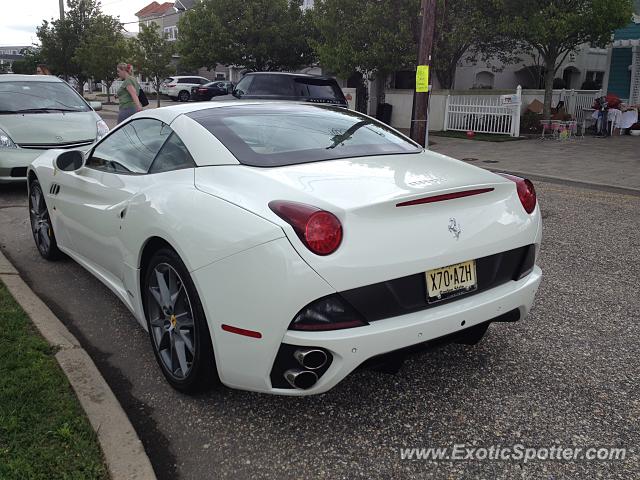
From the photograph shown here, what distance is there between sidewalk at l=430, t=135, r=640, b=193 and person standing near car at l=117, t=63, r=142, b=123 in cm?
674

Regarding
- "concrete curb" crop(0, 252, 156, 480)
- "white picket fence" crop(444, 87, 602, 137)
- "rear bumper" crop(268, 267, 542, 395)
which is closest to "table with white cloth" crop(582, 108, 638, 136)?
"white picket fence" crop(444, 87, 602, 137)

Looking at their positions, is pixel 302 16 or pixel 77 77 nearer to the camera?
pixel 302 16

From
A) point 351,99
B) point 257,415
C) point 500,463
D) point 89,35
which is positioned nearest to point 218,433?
point 257,415

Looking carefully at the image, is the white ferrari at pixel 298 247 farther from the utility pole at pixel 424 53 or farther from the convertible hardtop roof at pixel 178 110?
the utility pole at pixel 424 53

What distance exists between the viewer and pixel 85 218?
3924 mm

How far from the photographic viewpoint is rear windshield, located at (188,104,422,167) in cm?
308

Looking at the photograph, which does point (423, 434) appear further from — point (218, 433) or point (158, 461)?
point (158, 461)

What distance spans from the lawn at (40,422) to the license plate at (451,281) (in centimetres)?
157

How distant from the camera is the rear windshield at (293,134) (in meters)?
3.08

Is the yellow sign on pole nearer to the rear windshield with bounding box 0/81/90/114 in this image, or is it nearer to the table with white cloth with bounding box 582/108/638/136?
the rear windshield with bounding box 0/81/90/114

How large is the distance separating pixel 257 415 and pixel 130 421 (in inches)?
23.9

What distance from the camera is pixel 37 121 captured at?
820 cm

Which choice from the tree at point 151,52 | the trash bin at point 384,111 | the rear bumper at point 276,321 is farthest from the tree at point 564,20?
the tree at point 151,52

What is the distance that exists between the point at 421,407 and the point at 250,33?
86.9 feet
